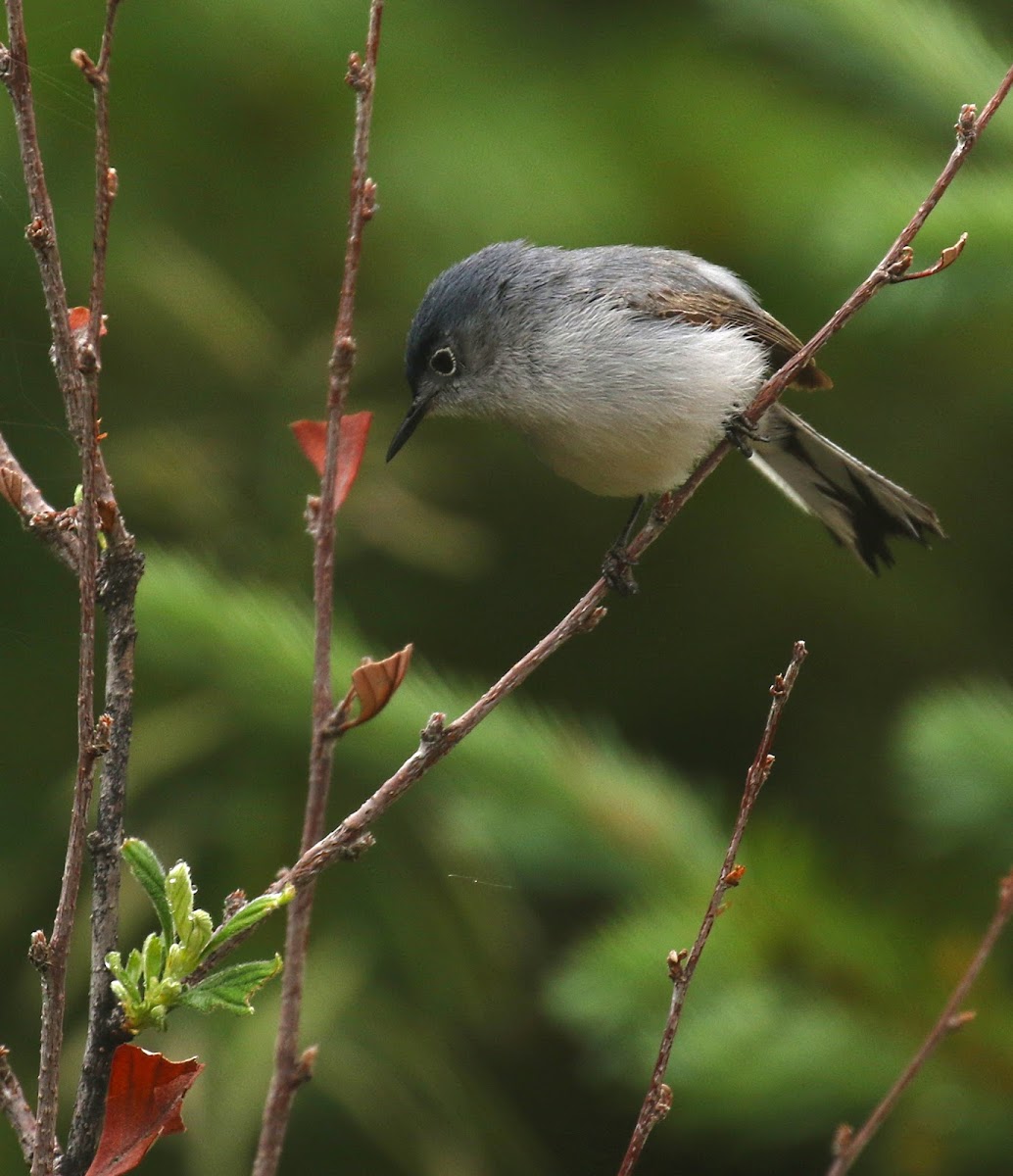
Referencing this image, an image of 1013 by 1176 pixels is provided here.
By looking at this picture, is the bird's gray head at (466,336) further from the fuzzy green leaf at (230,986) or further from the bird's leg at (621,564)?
the fuzzy green leaf at (230,986)

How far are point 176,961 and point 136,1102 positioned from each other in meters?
0.09

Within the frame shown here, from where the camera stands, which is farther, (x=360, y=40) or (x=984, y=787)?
(x=360, y=40)

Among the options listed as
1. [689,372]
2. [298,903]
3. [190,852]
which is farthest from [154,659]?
[298,903]

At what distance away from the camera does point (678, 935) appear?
1.72 meters

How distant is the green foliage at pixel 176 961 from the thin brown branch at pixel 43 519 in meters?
0.23

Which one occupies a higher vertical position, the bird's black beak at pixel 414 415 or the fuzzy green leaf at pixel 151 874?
the fuzzy green leaf at pixel 151 874

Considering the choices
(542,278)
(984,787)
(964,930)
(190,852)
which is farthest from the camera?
(190,852)

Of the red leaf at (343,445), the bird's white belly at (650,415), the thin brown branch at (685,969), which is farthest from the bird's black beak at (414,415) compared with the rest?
the thin brown branch at (685,969)

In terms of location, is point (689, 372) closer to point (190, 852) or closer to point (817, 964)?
point (817, 964)

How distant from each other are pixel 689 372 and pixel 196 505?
1.09 m

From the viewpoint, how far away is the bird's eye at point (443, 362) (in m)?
2.13

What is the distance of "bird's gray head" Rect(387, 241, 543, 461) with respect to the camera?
2100 mm

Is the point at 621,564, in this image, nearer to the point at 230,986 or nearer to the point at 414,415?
the point at 414,415

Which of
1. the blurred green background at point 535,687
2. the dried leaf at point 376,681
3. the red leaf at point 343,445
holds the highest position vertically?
the red leaf at point 343,445
